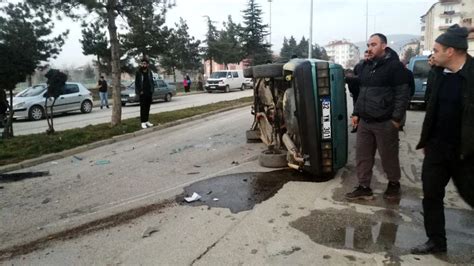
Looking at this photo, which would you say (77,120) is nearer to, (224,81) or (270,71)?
(270,71)

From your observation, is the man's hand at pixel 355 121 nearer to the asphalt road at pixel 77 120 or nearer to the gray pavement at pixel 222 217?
the gray pavement at pixel 222 217

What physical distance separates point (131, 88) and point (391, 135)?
68.8 ft

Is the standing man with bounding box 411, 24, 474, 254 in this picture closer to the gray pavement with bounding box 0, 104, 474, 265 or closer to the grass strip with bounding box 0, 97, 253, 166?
the gray pavement with bounding box 0, 104, 474, 265

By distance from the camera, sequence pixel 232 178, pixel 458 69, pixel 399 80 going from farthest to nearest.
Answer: pixel 232 178, pixel 399 80, pixel 458 69

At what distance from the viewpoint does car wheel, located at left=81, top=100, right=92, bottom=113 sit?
64.1 feet

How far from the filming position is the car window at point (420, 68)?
15.3m

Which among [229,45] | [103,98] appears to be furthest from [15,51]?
[229,45]

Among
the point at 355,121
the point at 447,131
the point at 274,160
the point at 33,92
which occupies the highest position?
the point at 33,92

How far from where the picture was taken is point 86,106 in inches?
776

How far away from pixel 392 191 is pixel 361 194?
1.38 feet

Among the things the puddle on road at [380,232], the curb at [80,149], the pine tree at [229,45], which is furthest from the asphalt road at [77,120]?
the pine tree at [229,45]

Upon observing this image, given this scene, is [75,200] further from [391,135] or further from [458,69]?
[458,69]

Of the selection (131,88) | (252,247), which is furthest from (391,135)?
(131,88)

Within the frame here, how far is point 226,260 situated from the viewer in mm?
3510
